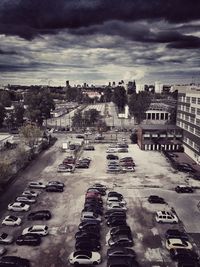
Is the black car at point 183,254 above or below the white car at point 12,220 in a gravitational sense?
below

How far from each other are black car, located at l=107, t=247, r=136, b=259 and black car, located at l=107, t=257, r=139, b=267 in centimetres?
28

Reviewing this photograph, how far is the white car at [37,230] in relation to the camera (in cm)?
1773

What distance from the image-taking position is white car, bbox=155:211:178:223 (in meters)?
19.5

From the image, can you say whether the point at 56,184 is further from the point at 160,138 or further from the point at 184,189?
the point at 160,138

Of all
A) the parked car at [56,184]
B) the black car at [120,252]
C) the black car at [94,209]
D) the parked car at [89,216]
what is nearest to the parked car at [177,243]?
the black car at [120,252]

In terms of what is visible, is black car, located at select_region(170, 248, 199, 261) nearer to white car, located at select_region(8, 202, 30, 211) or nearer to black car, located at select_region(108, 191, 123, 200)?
black car, located at select_region(108, 191, 123, 200)

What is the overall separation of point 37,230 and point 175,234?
8077 millimetres

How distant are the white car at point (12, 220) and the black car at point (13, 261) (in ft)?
13.8

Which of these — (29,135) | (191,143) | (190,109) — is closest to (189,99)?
(190,109)

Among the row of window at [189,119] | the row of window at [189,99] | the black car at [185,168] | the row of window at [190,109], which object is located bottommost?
the black car at [185,168]

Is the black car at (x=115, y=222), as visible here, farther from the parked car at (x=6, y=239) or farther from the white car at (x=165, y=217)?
the parked car at (x=6, y=239)

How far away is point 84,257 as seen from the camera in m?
15.2

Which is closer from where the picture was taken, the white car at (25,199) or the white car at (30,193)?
the white car at (25,199)

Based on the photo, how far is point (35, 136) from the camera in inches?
1379
